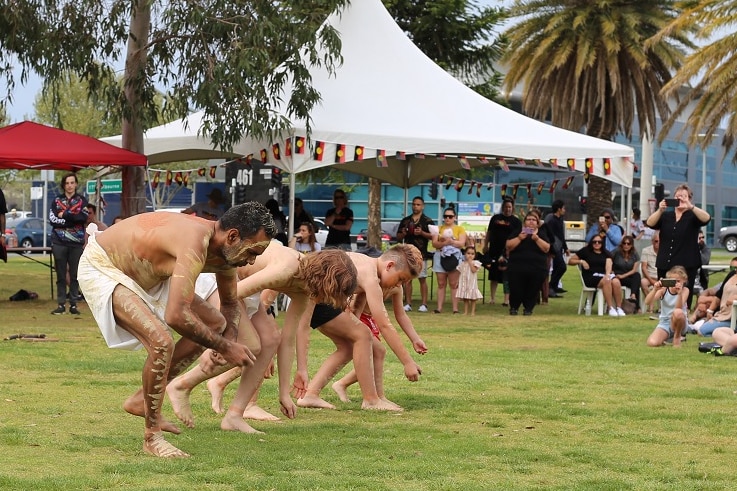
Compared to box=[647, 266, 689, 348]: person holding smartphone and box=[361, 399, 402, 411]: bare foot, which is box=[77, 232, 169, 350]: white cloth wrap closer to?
box=[361, 399, 402, 411]: bare foot

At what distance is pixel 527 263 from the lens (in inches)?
754

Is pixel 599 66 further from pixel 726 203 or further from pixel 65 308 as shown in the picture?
pixel 726 203

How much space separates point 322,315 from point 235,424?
1.24 meters

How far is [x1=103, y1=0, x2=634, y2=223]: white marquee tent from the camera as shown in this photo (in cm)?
1850

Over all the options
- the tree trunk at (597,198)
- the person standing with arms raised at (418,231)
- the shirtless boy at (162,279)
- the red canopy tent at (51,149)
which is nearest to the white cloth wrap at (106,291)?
the shirtless boy at (162,279)

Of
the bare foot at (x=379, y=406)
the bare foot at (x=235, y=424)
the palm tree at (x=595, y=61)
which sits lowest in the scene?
the bare foot at (x=379, y=406)

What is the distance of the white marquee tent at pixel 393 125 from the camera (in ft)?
60.7

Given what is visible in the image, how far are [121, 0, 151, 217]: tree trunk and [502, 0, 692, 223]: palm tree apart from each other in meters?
14.7

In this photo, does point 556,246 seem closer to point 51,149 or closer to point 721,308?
point 721,308

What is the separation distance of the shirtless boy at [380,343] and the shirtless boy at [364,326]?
28mm

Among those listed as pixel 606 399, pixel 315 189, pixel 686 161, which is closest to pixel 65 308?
pixel 606 399

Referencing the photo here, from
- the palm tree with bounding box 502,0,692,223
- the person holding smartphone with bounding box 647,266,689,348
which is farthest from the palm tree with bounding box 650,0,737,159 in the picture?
the person holding smartphone with bounding box 647,266,689,348

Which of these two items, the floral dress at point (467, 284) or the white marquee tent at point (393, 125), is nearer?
the white marquee tent at point (393, 125)

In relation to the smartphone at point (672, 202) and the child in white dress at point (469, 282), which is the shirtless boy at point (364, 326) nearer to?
the smartphone at point (672, 202)
